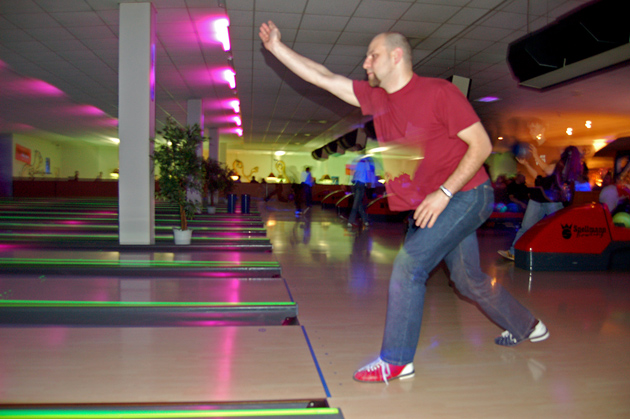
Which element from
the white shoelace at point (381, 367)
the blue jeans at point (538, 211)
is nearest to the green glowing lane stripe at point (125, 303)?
the white shoelace at point (381, 367)

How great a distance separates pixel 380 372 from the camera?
1968 mm

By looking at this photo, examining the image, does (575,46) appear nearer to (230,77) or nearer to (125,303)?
(125,303)

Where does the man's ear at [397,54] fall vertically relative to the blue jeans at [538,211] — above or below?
above

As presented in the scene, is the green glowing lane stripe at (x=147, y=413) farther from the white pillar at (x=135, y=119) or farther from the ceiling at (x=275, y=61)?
the ceiling at (x=275, y=61)

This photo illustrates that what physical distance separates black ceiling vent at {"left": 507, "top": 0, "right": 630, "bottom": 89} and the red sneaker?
14.1 ft

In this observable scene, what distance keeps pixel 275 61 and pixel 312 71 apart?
6.39 metres

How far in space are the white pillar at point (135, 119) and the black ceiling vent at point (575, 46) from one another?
4.79m

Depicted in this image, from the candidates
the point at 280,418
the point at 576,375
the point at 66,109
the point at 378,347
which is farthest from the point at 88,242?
the point at 66,109

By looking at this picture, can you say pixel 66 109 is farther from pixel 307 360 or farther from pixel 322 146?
pixel 307 360

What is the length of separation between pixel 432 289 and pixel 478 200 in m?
2.04

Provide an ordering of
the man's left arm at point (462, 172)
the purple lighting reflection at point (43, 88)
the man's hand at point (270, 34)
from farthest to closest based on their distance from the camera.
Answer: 1. the purple lighting reflection at point (43, 88)
2. the man's hand at point (270, 34)
3. the man's left arm at point (462, 172)

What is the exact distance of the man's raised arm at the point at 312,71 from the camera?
2.16 metres

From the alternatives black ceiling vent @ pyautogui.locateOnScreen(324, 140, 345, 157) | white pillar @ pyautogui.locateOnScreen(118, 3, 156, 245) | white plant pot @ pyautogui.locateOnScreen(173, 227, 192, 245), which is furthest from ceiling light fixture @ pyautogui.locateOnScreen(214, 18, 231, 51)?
black ceiling vent @ pyautogui.locateOnScreen(324, 140, 345, 157)

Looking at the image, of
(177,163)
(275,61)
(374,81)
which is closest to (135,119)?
(177,163)
